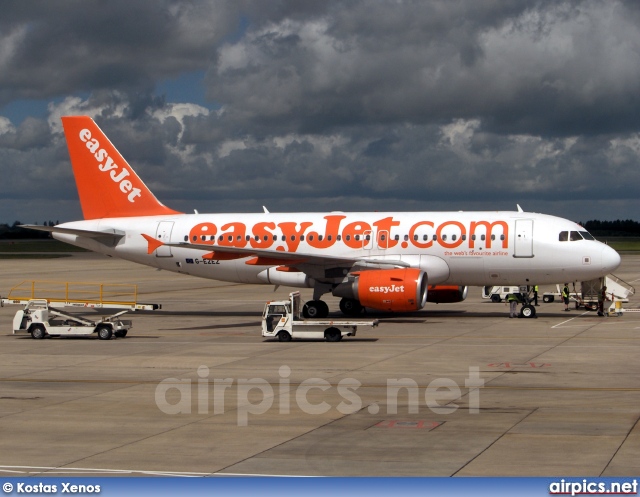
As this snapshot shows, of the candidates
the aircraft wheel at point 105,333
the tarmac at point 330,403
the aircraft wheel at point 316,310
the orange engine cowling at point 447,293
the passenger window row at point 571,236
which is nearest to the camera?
the tarmac at point 330,403

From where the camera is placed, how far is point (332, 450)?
15.7m

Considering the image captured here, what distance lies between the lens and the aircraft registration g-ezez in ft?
130

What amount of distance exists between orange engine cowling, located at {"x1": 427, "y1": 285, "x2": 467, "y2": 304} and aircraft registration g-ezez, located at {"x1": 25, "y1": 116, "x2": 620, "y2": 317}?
0.05 metres

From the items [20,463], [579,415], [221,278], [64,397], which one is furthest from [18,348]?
[579,415]

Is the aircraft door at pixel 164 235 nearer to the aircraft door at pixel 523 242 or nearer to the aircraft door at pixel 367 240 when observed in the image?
the aircraft door at pixel 367 240

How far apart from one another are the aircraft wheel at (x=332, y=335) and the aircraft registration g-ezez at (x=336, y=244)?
5166mm

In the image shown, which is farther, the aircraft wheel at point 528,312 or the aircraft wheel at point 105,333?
the aircraft wheel at point 528,312

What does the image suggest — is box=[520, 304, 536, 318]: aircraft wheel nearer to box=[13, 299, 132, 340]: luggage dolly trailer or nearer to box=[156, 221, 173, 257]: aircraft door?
box=[156, 221, 173, 257]: aircraft door

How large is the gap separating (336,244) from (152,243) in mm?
9009

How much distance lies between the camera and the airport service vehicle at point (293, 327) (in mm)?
32469

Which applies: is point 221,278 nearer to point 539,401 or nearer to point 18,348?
point 18,348

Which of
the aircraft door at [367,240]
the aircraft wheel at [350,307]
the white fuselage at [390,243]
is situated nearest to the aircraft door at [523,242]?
the white fuselage at [390,243]

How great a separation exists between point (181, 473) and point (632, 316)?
104 feet

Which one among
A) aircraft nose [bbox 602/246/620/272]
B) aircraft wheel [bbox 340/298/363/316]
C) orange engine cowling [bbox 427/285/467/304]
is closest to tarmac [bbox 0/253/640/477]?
aircraft nose [bbox 602/246/620/272]
